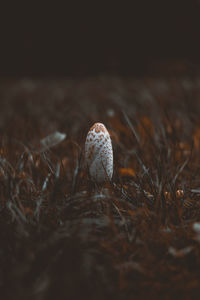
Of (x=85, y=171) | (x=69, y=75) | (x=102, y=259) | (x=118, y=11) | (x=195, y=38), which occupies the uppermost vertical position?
(x=118, y=11)

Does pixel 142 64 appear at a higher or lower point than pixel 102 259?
higher

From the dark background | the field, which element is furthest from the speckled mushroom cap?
the dark background

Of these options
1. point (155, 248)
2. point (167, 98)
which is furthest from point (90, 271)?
point (167, 98)

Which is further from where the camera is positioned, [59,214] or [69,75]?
[69,75]

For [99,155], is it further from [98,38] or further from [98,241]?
[98,38]

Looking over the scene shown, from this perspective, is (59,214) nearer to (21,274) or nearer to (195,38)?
(21,274)

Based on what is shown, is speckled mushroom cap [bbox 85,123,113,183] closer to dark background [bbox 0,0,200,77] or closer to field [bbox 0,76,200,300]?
field [bbox 0,76,200,300]

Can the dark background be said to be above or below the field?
above
